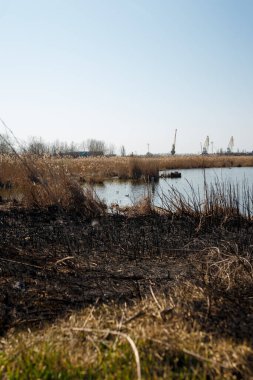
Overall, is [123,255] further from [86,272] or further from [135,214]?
[135,214]

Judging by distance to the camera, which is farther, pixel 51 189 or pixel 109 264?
pixel 51 189

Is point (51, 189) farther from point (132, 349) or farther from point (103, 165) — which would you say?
point (103, 165)

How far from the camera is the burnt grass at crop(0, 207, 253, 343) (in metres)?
2.81

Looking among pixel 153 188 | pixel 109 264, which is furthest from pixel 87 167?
pixel 109 264

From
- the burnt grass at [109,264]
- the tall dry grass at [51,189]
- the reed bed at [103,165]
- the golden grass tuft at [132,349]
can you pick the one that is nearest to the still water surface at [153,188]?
the reed bed at [103,165]

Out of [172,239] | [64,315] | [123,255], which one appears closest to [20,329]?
[64,315]

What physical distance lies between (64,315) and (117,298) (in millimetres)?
447

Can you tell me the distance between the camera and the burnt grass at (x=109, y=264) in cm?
281

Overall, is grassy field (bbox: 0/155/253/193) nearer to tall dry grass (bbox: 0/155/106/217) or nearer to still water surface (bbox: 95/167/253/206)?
tall dry grass (bbox: 0/155/106/217)

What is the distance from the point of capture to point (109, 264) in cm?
485

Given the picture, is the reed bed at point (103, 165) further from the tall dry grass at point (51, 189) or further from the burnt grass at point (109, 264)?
the burnt grass at point (109, 264)

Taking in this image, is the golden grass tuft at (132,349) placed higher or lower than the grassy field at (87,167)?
lower

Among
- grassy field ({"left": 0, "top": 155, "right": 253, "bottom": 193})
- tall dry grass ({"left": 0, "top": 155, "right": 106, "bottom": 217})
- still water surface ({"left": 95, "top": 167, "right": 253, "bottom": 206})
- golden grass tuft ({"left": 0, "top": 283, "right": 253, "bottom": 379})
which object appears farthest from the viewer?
still water surface ({"left": 95, "top": 167, "right": 253, "bottom": 206})

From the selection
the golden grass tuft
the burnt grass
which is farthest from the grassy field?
the golden grass tuft
